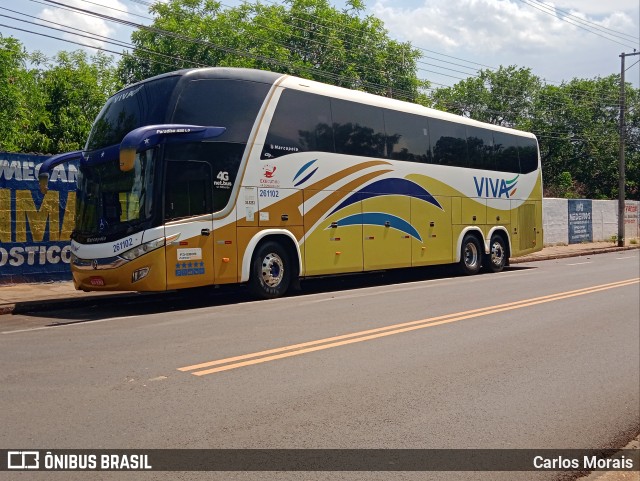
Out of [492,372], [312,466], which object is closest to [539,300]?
[492,372]

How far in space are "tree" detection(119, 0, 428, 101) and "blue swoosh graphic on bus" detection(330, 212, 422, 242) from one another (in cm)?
1656

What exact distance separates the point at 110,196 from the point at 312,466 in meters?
8.54

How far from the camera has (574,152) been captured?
5388 centimetres

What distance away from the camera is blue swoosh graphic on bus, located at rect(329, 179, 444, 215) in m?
15.1

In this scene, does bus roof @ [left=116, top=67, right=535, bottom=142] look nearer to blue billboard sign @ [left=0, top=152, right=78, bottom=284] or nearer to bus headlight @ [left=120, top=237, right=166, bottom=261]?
bus headlight @ [left=120, top=237, right=166, bottom=261]

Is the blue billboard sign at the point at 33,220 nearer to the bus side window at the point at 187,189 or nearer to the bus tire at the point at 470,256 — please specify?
the bus side window at the point at 187,189

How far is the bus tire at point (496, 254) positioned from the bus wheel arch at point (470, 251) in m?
0.36

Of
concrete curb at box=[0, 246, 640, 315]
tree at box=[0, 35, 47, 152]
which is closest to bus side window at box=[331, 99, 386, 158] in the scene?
concrete curb at box=[0, 246, 640, 315]

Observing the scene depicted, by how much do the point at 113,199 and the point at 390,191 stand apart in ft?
23.0

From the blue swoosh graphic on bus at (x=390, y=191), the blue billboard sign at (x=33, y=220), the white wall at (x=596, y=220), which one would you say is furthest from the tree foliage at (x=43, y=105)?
the white wall at (x=596, y=220)

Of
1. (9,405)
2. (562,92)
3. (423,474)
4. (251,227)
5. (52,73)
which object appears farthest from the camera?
(562,92)

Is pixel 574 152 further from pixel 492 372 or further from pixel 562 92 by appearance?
pixel 492 372

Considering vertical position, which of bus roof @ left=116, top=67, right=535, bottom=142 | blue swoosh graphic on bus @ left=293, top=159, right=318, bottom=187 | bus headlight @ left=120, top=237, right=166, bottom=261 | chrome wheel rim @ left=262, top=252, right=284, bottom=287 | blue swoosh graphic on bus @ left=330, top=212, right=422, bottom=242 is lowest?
chrome wheel rim @ left=262, top=252, right=284, bottom=287

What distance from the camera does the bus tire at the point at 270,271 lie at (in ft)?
41.9
